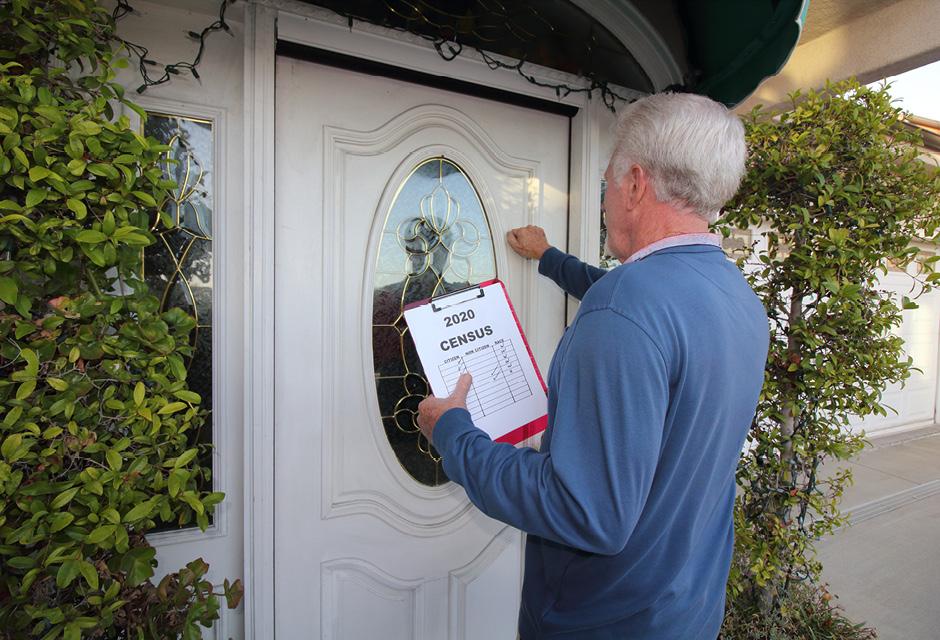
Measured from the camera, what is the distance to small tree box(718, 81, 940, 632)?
1809mm

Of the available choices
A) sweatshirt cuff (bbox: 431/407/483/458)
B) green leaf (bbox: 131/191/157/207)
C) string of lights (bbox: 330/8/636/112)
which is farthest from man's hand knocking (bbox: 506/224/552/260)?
→ green leaf (bbox: 131/191/157/207)

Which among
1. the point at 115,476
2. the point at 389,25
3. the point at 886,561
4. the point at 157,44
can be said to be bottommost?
the point at 886,561

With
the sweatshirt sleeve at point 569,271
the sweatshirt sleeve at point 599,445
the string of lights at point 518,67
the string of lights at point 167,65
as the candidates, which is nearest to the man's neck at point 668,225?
the sweatshirt sleeve at point 599,445

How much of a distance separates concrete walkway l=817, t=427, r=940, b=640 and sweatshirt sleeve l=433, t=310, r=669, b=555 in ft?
8.69

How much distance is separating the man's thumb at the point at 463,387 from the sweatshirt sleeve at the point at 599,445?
0.91ft

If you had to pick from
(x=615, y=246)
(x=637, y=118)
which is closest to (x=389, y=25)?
(x=637, y=118)

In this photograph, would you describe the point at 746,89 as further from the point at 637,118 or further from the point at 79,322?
the point at 79,322

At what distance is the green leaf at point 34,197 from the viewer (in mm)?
869

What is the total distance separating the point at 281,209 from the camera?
4.93 feet

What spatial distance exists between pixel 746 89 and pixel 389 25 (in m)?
1.19

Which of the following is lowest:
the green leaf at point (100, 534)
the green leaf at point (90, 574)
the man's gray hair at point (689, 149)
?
the green leaf at point (90, 574)

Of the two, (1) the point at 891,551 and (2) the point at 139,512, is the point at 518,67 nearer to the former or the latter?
(2) the point at 139,512

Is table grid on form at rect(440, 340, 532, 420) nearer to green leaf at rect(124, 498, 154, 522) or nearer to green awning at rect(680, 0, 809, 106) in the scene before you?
green leaf at rect(124, 498, 154, 522)

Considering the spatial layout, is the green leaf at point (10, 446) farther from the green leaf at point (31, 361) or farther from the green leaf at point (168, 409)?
the green leaf at point (168, 409)
